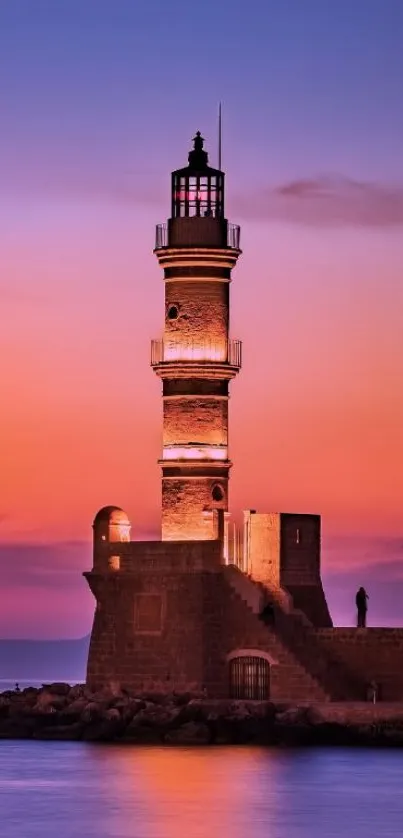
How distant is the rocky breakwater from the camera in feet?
221

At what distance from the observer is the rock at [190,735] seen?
224 feet

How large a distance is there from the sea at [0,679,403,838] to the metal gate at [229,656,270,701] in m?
1.86

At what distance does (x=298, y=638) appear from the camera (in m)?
70.1

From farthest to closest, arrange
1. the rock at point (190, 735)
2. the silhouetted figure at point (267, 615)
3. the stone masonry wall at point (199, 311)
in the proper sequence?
the stone masonry wall at point (199, 311) < the silhouetted figure at point (267, 615) < the rock at point (190, 735)

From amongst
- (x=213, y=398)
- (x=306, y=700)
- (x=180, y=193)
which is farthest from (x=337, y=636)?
(x=180, y=193)

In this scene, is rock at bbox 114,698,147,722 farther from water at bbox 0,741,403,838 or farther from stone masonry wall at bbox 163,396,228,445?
stone masonry wall at bbox 163,396,228,445

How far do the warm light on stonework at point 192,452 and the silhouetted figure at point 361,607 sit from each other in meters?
4.80

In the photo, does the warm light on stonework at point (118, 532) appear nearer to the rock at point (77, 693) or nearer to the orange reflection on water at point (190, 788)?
the rock at point (77, 693)

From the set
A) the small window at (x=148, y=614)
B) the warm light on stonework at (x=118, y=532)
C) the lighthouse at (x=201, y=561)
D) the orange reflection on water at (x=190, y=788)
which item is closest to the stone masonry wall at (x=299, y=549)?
the lighthouse at (x=201, y=561)

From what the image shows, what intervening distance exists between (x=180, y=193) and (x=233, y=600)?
10.4 m

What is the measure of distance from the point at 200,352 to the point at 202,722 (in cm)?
927

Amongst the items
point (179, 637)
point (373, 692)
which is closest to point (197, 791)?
point (179, 637)

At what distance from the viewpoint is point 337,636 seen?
70.3 m

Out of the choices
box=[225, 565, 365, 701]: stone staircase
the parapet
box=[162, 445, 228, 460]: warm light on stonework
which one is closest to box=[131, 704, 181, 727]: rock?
box=[225, 565, 365, 701]: stone staircase
